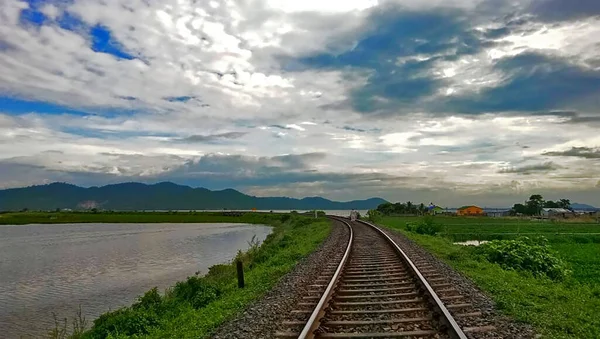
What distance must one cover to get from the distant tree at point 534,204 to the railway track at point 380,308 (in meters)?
127

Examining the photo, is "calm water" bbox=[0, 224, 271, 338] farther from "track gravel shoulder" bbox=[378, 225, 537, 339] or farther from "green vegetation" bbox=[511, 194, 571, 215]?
"green vegetation" bbox=[511, 194, 571, 215]

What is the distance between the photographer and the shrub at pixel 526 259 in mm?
16422

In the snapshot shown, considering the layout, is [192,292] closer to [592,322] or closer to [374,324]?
[374,324]

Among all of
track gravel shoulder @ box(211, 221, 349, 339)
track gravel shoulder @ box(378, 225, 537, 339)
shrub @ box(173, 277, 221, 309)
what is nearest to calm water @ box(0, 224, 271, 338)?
shrub @ box(173, 277, 221, 309)

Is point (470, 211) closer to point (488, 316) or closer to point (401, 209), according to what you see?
point (401, 209)

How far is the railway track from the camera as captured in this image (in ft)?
23.1

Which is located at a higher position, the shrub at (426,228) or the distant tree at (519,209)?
the distant tree at (519,209)

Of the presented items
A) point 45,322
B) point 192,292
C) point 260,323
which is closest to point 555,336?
point 260,323

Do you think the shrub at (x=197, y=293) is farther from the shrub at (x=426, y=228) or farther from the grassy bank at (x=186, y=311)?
the shrub at (x=426, y=228)

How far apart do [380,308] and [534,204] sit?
134560 mm

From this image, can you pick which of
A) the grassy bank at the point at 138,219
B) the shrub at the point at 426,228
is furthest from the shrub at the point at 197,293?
the grassy bank at the point at 138,219

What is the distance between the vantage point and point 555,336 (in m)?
6.98

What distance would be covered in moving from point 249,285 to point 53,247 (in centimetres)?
3896

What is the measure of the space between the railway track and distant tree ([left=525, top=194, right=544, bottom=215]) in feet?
416
